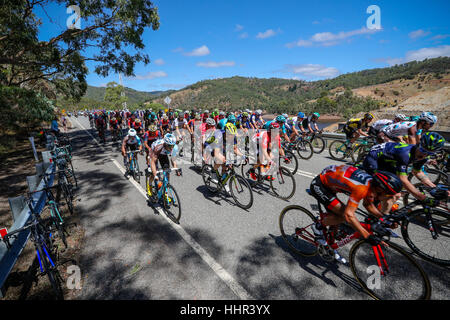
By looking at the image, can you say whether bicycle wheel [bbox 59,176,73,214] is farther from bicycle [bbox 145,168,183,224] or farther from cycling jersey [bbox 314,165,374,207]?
cycling jersey [bbox 314,165,374,207]

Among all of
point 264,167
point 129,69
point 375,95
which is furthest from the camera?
point 375,95

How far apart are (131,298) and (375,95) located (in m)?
94.3

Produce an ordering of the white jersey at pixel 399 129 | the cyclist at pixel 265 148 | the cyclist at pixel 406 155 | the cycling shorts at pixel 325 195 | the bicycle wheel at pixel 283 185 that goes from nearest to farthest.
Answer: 1. the cycling shorts at pixel 325 195
2. the cyclist at pixel 406 155
3. the white jersey at pixel 399 129
4. the bicycle wheel at pixel 283 185
5. the cyclist at pixel 265 148

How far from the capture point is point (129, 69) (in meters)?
14.0

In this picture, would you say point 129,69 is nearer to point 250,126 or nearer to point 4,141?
point 250,126

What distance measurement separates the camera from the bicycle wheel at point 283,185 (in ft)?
18.5

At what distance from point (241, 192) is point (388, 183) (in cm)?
324

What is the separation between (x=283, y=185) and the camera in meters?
6.04

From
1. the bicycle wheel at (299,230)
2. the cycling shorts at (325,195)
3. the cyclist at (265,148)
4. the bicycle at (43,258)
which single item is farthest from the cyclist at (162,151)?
the cycling shorts at (325,195)

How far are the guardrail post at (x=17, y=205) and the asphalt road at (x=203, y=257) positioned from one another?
125 centimetres

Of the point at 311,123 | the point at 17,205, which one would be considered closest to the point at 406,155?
the point at 17,205

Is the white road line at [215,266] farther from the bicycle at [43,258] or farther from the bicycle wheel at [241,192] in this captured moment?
the bicycle at [43,258]

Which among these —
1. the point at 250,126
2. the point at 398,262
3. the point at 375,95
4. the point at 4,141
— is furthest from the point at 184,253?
the point at 375,95
